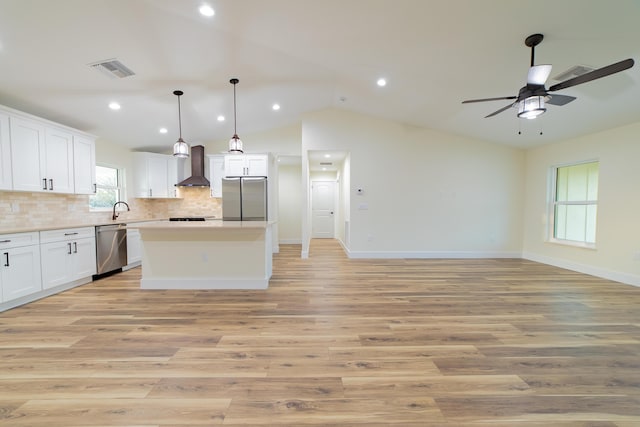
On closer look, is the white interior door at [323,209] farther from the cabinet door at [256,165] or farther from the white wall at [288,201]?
the cabinet door at [256,165]

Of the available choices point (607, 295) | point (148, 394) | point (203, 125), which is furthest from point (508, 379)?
point (203, 125)

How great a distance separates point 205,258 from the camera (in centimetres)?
362

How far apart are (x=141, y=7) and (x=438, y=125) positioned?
513 centimetres

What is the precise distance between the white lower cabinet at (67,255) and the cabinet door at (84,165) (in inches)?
30.3

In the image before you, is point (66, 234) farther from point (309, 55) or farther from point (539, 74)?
point (539, 74)

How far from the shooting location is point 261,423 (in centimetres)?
140

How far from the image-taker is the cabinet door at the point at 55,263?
327cm

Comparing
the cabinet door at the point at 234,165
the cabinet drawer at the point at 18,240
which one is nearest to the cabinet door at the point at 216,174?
the cabinet door at the point at 234,165

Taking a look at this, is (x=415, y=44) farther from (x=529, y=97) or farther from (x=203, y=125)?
(x=203, y=125)

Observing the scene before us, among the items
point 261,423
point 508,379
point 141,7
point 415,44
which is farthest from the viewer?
point 415,44

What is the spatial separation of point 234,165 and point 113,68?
9.66 feet

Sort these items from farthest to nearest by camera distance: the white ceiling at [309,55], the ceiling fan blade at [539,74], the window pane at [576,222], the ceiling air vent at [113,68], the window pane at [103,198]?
1. the window pane at [103,198]
2. the window pane at [576,222]
3. the ceiling air vent at [113,68]
4. the white ceiling at [309,55]
5. the ceiling fan blade at [539,74]

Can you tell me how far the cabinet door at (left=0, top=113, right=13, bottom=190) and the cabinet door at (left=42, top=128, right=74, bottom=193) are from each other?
0.44 meters

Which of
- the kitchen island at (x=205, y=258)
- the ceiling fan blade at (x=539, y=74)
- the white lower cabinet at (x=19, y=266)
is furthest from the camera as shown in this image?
the kitchen island at (x=205, y=258)
